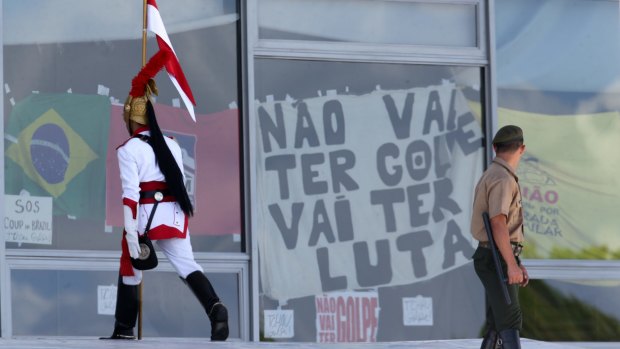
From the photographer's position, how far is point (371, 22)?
1264 cm

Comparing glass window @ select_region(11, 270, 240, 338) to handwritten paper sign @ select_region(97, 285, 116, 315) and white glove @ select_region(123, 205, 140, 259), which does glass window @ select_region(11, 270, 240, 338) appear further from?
white glove @ select_region(123, 205, 140, 259)

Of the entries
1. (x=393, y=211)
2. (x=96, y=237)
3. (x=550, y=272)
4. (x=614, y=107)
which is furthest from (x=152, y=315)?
(x=614, y=107)

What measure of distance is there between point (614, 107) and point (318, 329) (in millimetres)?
3137

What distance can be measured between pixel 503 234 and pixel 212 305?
192 centimetres

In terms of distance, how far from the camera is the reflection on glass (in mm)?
12742

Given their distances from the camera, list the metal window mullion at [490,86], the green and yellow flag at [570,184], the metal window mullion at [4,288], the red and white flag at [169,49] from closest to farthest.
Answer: the red and white flag at [169,49] → the metal window mullion at [4,288] → the metal window mullion at [490,86] → the green and yellow flag at [570,184]

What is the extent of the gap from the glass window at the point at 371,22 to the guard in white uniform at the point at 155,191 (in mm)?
2701

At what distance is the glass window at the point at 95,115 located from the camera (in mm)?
11656

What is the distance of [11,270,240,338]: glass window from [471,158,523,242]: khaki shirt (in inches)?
137

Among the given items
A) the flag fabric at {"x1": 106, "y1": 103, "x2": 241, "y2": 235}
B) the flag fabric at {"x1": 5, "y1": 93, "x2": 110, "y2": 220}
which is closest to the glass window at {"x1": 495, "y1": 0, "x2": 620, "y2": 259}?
the flag fabric at {"x1": 106, "y1": 103, "x2": 241, "y2": 235}

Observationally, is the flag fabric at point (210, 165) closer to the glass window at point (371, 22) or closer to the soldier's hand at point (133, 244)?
the glass window at point (371, 22)

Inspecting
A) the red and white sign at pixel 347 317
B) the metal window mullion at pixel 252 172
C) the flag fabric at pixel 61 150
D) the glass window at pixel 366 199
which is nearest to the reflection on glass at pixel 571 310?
the glass window at pixel 366 199

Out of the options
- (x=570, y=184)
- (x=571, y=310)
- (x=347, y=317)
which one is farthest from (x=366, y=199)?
(x=571, y=310)

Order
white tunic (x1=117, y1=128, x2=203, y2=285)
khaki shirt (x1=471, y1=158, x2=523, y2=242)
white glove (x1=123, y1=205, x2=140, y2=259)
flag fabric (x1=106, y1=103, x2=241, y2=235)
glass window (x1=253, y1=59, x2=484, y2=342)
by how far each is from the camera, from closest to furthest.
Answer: khaki shirt (x1=471, y1=158, x2=523, y2=242) < white glove (x1=123, y1=205, x2=140, y2=259) < white tunic (x1=117, y1=128, x2=203, y2=285) < flag fabric (x1=106, y1=103, x2=241, y2=235) < glass window (x1=253, y1=59, x2=484, y2=342)
